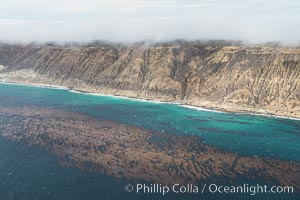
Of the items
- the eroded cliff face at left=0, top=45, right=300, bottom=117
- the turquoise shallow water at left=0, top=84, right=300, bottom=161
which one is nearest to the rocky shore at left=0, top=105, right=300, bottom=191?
the turquoise shallow water at left=0, top=84, right=300, bottom=161

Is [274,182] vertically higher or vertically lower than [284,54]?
lower

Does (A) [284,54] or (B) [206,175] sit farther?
(A) [284,54]

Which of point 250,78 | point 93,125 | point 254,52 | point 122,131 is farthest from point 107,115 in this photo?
point 254,52

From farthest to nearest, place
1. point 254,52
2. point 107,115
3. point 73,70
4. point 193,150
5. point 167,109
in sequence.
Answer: point 73,70 < point 254,52 < point 167,109 < point 107,115 < point 193,150

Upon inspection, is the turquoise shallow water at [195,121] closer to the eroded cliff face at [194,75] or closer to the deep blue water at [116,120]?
the deep blue water at [116,120]

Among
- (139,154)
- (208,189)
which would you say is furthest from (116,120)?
(208,189)

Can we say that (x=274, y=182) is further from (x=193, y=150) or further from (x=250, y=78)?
(x=250, y=78)

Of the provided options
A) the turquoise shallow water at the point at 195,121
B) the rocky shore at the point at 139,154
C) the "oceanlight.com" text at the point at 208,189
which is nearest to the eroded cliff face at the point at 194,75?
the turquoise shallow water at the point at 195,121
